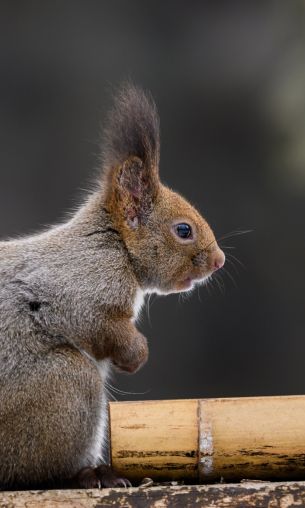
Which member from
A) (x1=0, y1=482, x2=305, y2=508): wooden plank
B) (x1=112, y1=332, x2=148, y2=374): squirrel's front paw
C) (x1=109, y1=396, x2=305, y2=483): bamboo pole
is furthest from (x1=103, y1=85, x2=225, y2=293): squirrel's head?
(x1=0, y1=482, x2=305, y2=508): wooden plank

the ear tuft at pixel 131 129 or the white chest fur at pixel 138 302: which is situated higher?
the ear tuft at pixel 131 129

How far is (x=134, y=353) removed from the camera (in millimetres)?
1955

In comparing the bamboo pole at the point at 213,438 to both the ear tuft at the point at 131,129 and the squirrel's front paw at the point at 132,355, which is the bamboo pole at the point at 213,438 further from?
the ear tuft at the point at 131,129

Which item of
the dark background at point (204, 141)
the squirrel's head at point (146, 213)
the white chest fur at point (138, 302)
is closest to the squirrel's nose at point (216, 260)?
the squirrel's head at point (146, 213)

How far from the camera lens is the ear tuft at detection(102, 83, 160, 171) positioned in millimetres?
2070

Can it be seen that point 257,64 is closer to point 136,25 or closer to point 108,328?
point 136,25

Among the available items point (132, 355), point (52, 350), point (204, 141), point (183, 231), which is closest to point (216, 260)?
point (183, 231)

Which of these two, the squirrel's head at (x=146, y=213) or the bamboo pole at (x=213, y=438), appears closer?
the bamboo pole at (x=213, y=438)

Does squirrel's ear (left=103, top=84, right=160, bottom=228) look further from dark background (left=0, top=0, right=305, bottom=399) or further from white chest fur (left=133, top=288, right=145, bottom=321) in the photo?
dark background (left=0, top=0, right=305, bottom=399)

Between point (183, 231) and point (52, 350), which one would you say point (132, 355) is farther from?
point (183, 231)

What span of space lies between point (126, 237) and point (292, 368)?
4.71 ft

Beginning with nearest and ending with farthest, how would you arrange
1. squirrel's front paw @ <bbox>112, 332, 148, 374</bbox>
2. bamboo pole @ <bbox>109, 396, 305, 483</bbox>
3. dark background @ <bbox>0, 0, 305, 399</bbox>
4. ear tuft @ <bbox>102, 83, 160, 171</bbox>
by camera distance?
1. bamboo pole @ <bbox>109, 396, 305, 483</bbox>
2. squirrel's front paw @ <bbox>112, 332, 148, 374</bbox>
3. ear tuft @ <bbox>102, 83, 160, 171</bbox>
4. dark background @ <bbox>0, 0, 305, 399</bbox>

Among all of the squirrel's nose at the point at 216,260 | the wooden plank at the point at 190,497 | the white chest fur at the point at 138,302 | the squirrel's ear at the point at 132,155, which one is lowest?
the wooden plank at the point at 190,497

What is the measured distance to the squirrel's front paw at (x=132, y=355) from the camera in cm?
195
